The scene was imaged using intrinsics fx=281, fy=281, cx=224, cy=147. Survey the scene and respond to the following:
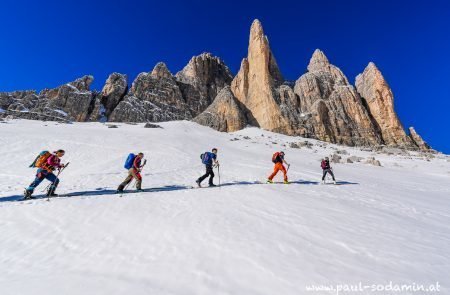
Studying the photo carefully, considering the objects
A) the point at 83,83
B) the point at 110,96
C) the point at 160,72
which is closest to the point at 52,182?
the point at 110,96

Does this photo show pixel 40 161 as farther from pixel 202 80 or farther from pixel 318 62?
pixel 318 62

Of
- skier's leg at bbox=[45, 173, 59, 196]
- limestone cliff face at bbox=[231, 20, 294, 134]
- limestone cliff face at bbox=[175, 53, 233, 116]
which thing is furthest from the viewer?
limestone cliff face at bbox=[175, 53, 233, 116]

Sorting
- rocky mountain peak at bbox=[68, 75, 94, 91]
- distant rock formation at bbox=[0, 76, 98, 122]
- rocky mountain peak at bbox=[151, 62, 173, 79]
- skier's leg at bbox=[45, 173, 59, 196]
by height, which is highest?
rocky mountain peak at bbox=[151, 62, 173, 79]

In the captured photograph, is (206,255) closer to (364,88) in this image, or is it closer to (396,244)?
(396,244)

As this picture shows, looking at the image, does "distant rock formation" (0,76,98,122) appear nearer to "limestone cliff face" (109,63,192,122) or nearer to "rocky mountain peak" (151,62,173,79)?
"limestone cliff face" (109,63,192,122)

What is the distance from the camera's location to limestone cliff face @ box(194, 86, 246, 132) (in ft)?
211

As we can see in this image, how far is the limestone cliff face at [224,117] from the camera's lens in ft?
211

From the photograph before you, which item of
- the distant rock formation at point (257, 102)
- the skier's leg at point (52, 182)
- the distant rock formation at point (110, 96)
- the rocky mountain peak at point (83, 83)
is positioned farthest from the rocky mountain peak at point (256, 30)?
the skier's leg at point (52, 182)

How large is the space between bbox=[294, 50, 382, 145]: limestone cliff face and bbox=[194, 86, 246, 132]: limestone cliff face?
622 inches

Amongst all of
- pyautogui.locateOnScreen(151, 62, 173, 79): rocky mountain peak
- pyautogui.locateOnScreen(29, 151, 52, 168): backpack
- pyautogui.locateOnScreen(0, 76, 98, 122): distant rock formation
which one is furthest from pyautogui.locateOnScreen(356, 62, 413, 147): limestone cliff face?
pyautogui.locateOnScreen(0, 76, 98, 122): distant rock formation

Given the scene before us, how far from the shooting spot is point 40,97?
257 feet

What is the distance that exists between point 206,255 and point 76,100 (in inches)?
3396

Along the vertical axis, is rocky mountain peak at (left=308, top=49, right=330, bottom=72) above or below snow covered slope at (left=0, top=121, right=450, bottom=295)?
above

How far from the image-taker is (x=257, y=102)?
240ft
